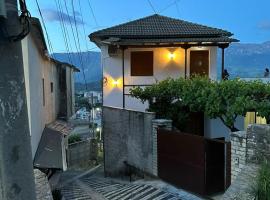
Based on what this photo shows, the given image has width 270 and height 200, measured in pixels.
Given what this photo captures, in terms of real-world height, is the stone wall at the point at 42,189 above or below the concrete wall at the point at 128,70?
below

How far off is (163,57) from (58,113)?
6743mm

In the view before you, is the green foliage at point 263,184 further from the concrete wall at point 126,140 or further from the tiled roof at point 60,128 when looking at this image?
the tiled roof at point 60,128

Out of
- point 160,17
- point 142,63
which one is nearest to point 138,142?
point 142,63

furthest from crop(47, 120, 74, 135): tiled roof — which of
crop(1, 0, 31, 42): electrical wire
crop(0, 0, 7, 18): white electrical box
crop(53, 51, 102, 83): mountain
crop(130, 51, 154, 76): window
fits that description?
crop(0, 0, 7, 18): white electrical box

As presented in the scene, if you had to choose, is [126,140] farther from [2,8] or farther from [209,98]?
[2,8]

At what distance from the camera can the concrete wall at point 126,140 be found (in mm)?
15039

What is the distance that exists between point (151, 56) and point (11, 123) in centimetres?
1801

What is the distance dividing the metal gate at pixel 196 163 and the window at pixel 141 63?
7412 millimetres

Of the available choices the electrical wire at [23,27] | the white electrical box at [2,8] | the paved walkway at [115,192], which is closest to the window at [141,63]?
the paved walkway at [115,192]

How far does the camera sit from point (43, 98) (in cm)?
1537

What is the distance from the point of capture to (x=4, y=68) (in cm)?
256

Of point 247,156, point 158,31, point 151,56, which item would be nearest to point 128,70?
point 151,56

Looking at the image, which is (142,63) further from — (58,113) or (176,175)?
(176,175)

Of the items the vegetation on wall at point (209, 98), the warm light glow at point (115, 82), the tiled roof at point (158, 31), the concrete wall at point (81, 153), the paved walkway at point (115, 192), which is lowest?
the concrete wall at point (81, 153)
